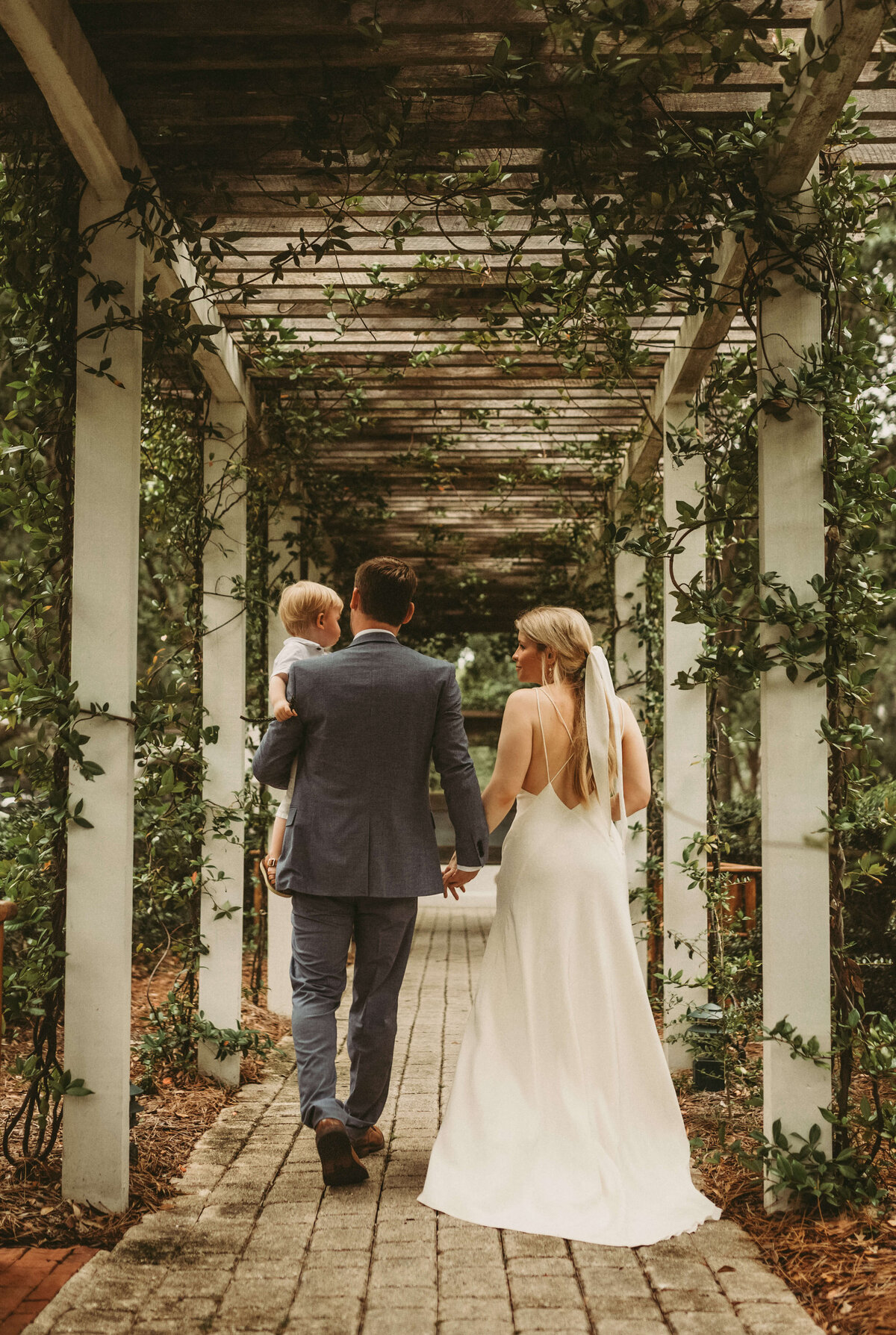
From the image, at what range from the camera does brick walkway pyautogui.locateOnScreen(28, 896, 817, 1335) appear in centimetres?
247

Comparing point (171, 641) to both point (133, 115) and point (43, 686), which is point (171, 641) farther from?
point (133, 115)

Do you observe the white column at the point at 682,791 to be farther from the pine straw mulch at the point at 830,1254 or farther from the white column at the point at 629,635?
the pine straw mulch at the point at 830,1254

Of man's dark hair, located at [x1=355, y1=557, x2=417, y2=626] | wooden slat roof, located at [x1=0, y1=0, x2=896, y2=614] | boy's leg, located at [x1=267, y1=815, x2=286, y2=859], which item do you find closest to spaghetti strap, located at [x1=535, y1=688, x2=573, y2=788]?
man's dark hair, located at [x1=355, y1=557, x2=417, y2=626]

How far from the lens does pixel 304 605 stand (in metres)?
4.36

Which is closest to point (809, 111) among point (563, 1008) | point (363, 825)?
point (363, 825)

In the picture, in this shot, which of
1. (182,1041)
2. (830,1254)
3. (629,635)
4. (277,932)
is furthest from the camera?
(629,635)

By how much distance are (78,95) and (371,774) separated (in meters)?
2.05

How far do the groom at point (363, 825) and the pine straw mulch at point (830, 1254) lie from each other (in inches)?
45.6

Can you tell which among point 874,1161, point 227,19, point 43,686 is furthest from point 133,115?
point 874,1161

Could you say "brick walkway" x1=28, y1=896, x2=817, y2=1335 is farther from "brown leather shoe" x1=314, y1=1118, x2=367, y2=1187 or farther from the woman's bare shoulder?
the woman's bare shoulder

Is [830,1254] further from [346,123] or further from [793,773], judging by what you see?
[346,123]

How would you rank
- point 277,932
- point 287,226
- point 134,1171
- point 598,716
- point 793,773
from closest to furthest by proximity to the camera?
point 793,773 → point 134,1171 → point 598,716 → point 287,226 → point 277,932

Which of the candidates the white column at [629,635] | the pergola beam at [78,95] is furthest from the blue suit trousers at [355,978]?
the white column at [629,635]

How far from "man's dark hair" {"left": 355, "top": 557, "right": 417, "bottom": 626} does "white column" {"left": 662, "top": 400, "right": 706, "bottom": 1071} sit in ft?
5.51
